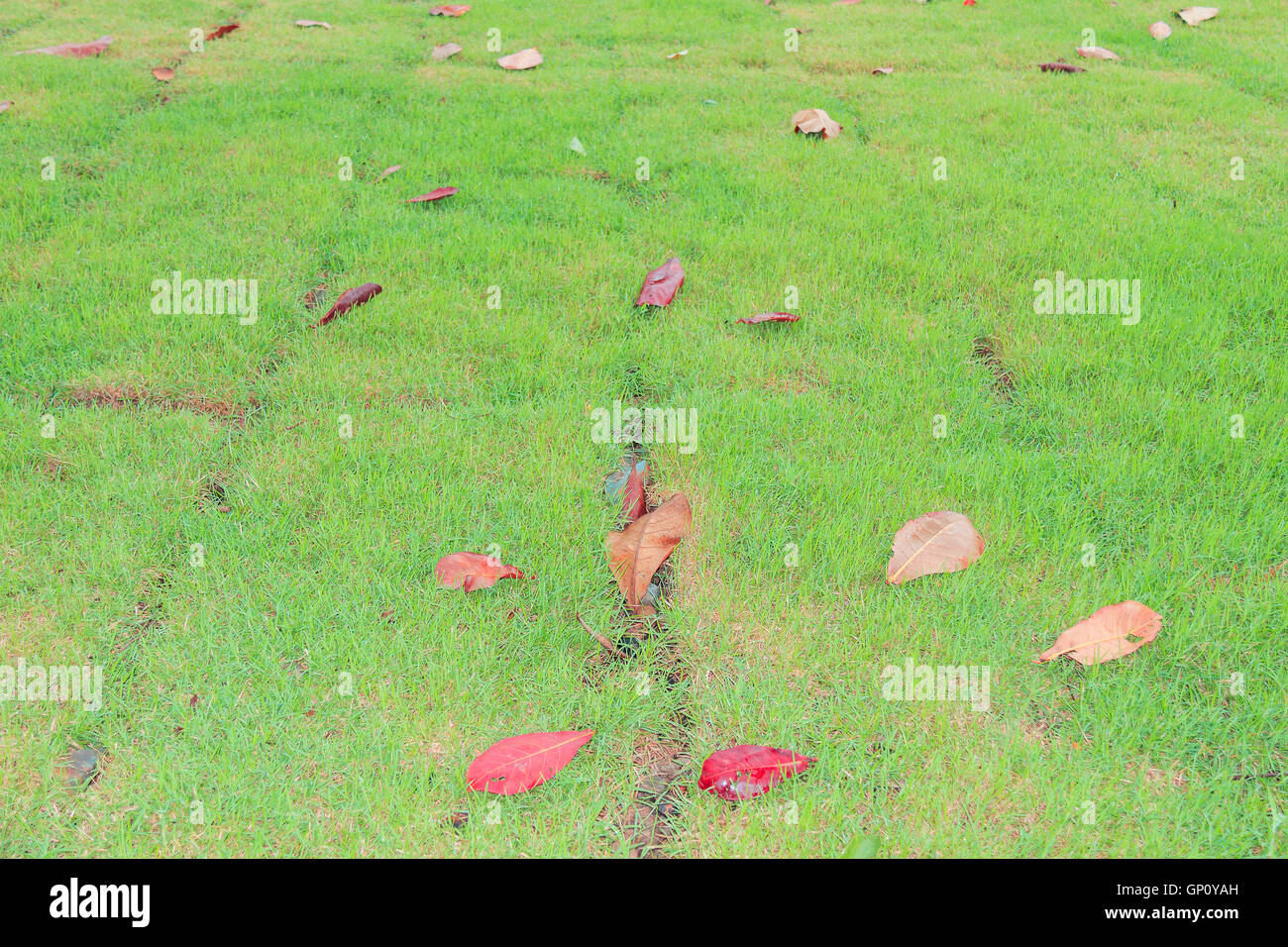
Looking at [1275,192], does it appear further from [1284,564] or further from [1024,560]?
[1024,560]

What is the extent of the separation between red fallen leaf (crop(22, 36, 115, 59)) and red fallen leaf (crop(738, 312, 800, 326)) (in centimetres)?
488

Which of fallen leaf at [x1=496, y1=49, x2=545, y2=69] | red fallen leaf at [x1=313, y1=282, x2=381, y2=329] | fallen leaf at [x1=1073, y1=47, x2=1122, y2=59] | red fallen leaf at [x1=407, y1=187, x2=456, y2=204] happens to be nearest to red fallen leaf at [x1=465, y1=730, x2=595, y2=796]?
red fallen leaf at [x1=313, y1=282, x2=381, y2=329]

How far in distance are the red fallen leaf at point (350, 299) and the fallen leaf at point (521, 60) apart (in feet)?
9.96

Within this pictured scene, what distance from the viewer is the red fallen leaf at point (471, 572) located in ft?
6.36

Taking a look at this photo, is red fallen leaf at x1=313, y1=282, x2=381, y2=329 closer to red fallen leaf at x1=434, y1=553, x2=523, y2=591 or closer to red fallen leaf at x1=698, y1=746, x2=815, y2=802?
red fallen leaf at x1=434, y1=553, x2=523, y2=591

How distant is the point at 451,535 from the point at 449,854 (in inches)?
31.9

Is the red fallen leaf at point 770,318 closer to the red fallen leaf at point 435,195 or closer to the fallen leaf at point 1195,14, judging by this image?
A: the red fallen leaf at point 435,195

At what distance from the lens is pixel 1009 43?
5609 mm

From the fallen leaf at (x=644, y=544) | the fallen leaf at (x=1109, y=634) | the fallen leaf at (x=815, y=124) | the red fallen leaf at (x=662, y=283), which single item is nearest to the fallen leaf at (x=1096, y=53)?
the fallen leaf at (x=815, y=124)

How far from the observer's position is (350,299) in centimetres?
294

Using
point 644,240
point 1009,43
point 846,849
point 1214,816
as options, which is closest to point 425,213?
point 644,240

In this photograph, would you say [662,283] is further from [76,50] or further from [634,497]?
[76,50]

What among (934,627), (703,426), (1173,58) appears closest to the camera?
(934,627)

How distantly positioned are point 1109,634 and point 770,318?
148cm
